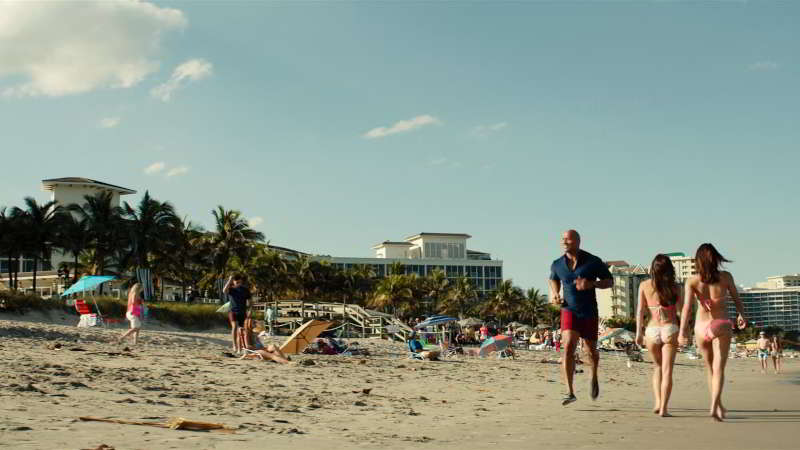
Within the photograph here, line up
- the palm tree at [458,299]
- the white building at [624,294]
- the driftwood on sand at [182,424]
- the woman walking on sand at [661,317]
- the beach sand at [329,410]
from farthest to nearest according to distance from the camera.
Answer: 1. the white building at [624,294]
2. the palm tree at [458,299]
3. the woman walking on sand at [661,317]
4. the driftwood on sand at [182,424]
5. the beach sand at [329,410]

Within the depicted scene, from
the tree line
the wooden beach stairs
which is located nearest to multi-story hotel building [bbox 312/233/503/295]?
the tree line

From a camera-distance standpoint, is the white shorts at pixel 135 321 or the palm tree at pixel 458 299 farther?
the palm tree at pixel 458 299

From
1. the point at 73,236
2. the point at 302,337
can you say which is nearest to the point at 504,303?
the point at 73,236

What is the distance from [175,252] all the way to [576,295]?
5394 cm

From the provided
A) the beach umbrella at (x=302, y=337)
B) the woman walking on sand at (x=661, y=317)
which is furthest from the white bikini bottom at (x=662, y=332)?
the beach umbrella at (x=302, y=337)

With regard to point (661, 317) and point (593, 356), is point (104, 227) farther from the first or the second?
point (661, 317)

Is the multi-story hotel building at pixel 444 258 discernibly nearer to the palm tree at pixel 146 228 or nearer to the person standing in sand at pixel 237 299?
the palm tree at pixel 146 228

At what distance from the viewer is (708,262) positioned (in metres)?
6.36

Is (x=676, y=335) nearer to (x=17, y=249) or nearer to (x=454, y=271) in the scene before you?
(x=17, y=249)

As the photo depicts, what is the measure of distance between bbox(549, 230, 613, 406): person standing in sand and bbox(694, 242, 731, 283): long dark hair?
92 cm

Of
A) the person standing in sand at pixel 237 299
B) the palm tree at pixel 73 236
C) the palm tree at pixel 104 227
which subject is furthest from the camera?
the palm tree at pixel 73 236

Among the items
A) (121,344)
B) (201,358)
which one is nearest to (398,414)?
(201,358)

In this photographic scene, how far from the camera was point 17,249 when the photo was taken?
53.2 m

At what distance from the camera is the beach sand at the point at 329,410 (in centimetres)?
483
